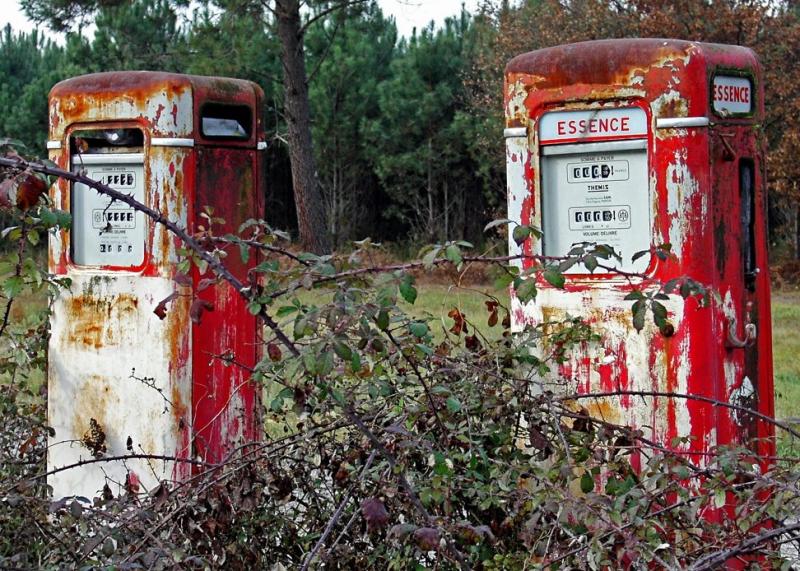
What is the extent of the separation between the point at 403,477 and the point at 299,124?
15681 mm

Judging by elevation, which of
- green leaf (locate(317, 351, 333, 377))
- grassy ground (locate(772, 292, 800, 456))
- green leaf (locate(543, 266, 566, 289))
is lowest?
grassy ground (locate(772, 292, 800, 456))

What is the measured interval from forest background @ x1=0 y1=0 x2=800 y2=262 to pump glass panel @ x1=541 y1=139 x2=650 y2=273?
45.3 feet

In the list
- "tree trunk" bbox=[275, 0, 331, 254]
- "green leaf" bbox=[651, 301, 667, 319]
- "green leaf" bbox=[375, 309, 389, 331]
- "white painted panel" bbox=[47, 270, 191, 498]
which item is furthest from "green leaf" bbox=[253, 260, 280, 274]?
"tree trunk" bbox=[275, 0, 331, 254]

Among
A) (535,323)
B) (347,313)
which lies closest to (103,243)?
(535,323)

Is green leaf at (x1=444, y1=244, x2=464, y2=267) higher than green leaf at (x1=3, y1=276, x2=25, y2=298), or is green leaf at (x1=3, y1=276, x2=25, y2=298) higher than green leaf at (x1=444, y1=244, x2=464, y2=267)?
green leaf at (x1=444, y1=244, x2=464, y2=267)

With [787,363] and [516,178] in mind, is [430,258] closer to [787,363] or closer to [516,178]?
[516,178]

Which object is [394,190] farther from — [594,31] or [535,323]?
[535,323]

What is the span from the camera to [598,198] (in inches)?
178

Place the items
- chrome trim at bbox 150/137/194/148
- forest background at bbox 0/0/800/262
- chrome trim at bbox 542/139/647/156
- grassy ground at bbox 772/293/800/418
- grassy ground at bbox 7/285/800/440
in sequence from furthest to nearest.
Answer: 1. forest background at bbox 0/0/800/262
2. grassy ground at bbox 7/285/800/440
3. grassy ground at bbox 772/293/800/418
4. chrome trim at bbox 150/137/194/148
5. chrome trim at bbox 542/139/647/156

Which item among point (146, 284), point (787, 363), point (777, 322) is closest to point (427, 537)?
point (146, 284)

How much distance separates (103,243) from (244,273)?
594 millimetres

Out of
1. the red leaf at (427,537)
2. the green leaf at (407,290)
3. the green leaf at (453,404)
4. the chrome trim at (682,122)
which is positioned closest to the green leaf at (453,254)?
the green leaf at (407,290)

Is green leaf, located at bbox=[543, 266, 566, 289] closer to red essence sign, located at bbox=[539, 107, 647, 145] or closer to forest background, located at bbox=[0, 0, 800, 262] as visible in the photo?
red essence sign, located at bbox=[539, 107, 647, 145]

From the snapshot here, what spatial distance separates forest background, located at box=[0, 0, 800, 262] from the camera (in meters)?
19.6
